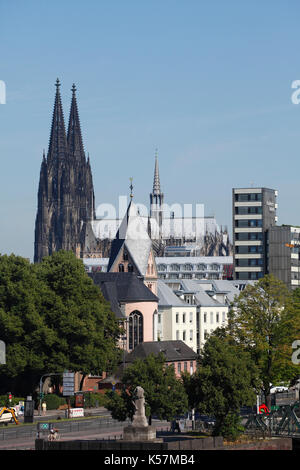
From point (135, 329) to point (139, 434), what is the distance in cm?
8426

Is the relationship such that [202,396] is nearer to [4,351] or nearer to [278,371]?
[278,371]

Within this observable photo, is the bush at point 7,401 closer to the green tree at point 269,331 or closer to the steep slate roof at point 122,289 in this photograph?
the green tree at point 269,331

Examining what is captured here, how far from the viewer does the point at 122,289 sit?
154 metres

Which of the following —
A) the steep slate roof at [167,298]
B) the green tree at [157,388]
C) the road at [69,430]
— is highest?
the steep slate roof at [167,298]

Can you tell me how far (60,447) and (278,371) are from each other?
133 ft

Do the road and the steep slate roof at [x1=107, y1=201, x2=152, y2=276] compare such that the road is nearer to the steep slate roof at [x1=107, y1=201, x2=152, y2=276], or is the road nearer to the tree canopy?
the tree canopy

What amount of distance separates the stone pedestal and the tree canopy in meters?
42.6

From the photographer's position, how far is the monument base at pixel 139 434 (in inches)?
2680

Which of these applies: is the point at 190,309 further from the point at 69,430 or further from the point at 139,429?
the point at 139,429

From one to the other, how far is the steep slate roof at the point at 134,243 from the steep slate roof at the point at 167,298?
16.1ft

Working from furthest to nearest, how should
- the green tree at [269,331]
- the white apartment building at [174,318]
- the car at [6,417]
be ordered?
1. the white apartment building at [174,318]
2. the green tree at [269,331]
3. the car at [6,417]

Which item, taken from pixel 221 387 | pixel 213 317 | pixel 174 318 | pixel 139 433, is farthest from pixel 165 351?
pixel 139 433

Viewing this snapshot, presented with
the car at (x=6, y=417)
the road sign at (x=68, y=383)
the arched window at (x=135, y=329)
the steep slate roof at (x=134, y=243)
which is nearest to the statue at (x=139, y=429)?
the car at (x=6, y=417)
